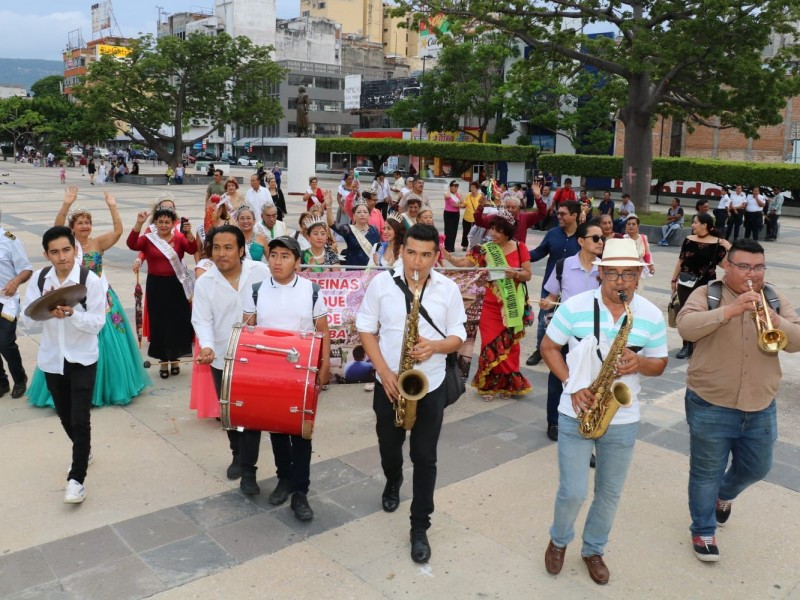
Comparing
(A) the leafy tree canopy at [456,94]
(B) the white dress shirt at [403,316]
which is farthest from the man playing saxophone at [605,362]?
(A) the leafy tree canopy at [456,94]

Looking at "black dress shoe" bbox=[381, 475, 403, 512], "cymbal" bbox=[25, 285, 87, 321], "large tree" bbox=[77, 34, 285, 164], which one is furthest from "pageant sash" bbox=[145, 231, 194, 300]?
"large tree" bbox=[77, 34, 285, 164]

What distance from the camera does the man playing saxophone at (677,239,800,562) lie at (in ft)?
12.5

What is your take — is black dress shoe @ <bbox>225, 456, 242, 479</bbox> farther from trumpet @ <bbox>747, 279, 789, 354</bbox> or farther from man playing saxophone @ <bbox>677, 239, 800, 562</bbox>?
trumpet @ <bbox>747, 279, 789, 354</bbox>

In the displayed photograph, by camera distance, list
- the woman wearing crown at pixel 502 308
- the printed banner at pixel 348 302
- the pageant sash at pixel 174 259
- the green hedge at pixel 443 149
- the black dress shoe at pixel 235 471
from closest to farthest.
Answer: the black dress shoe at pixel 235 471
the woman wearing crown at pixel 502 308
the printed banner at pixel 348 302
the pageant sash at pixel 174 259
the green hedge at pixel 443 149

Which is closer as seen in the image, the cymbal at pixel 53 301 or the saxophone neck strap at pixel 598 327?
the saxophone neck strap at pixel 598 327

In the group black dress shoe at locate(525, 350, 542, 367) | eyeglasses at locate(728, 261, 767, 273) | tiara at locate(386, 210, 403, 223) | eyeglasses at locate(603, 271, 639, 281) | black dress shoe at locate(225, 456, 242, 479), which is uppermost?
tiara at locate(386, 210, 403, 223)

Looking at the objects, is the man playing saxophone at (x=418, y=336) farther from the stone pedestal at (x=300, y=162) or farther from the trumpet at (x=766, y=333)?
the stone pedestal at (x=300, y=162)

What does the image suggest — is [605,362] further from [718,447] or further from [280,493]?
[280,493]

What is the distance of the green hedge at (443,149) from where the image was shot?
A: 51.9m

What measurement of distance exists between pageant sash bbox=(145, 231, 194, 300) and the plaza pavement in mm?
1257

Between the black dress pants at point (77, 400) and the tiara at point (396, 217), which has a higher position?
the tiara at point (396, 217)

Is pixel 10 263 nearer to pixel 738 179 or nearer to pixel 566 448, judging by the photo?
pixel 566 448

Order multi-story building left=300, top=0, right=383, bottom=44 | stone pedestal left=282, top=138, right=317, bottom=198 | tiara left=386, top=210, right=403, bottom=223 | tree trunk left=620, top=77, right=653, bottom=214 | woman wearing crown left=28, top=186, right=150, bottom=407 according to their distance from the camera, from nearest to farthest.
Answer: woman wearing crown left=28, top=186, right=150, bottom=407 < tiara left=386, top=210, right=403, bottom=223 < tree trunk left=620, top=77, right=653, bottom=214 < stone pedestal left=282, top=138, right=317, bottom=198 < multi-story building left=300, top=0, right=383, bottom=44

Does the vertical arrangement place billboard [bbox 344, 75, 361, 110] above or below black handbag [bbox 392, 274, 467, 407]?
above
